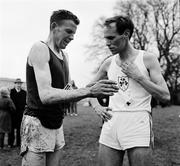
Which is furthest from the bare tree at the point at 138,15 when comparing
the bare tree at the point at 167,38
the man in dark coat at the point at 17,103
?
the man in dark coat at the point at 17,103

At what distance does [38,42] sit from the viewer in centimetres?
276

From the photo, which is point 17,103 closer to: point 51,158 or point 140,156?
point 51,158

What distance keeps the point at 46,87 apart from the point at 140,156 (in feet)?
4.05

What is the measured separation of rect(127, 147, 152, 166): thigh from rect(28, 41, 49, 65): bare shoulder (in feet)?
4.23

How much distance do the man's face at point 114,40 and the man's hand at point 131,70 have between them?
31cm

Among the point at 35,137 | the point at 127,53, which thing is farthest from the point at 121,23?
the point at 35,137

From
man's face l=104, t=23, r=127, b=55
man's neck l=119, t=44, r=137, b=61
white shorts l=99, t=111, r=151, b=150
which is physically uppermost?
man's face l=104, t=23, r=127, b=55

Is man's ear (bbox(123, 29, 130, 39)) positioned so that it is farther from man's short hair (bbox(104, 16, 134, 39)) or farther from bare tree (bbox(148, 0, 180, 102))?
bare tree (bbox(148, 0, 180, 102))

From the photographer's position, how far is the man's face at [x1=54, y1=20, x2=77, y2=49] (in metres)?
2.88

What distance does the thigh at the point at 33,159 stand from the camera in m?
2.79

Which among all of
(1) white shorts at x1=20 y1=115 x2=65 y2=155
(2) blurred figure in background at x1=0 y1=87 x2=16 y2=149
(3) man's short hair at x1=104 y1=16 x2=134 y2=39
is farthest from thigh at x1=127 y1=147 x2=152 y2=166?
(2) blurred figure in background at x1=0 y1=87 x2=16 y2=149

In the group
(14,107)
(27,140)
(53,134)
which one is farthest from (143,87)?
(14,107)

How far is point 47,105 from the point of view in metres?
2.84

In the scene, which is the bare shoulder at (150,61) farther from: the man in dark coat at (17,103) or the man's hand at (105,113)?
the man in dark coat at (17,103)
